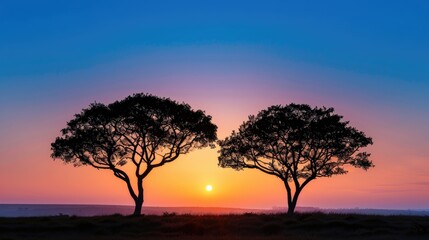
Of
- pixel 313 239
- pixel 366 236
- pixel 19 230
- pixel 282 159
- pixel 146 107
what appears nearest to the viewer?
pixel 313 239

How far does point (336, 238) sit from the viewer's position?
35844mm

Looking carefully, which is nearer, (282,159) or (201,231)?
(201,231)

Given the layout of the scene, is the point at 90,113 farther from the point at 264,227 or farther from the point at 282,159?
the point at 264,227

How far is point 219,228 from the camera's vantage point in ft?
131

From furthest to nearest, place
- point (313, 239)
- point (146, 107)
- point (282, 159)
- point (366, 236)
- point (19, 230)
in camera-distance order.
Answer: point (282, 159) < point (146, 107) < point (19, 230) < point (366, 236) < point (313, 239)

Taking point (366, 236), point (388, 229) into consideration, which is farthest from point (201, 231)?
point (388, 229)

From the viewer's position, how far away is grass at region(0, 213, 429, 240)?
36.8 meters

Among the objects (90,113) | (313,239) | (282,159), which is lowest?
(313,239)

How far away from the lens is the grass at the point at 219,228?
36.8 m

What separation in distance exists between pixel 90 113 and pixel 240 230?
2738 centimetres

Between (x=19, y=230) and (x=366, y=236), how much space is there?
26.8 metres

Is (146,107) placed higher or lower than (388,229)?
higher

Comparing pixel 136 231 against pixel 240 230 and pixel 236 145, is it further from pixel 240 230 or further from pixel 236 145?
pixel 236 145

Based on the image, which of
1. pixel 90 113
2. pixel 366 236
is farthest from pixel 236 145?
→ pixel 366 236
